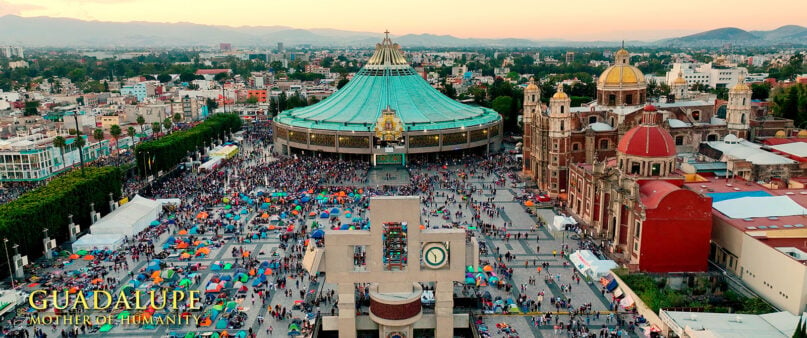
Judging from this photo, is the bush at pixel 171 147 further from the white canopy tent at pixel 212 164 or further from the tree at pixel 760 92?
the tree at pixel 760 92

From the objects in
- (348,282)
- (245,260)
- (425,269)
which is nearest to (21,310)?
(245,260)

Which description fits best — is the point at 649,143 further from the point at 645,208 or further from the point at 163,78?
the point at 163,78

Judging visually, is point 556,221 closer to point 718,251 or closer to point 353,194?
point 718,251

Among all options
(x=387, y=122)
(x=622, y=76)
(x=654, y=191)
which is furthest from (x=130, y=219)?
(x=622, y=76)

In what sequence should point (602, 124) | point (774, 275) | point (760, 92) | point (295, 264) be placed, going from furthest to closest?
point (760, 92) < point (602, 124) < point (295, 264) < point (774, 275)

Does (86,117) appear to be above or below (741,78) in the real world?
below

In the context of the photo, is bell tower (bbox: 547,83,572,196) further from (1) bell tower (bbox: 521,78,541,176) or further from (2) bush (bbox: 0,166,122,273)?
(2) bush (bbox: 0,166,122,273)

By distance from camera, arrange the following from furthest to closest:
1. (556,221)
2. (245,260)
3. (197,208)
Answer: (197,208) → (556,221) → (245,260)

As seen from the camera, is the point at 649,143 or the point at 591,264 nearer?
the point at 591,264
